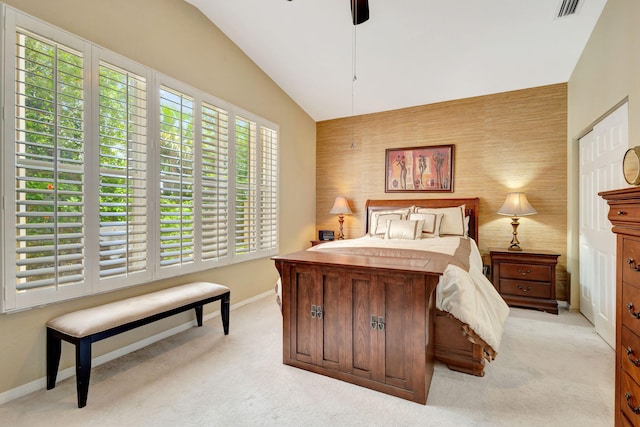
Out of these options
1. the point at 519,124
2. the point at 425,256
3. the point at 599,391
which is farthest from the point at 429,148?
the point at 599,391

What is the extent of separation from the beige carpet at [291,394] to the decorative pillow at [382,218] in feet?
6.62

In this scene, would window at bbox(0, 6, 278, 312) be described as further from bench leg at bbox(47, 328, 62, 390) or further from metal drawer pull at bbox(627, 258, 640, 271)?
metal drawer pull at bbox(627, 258, 640, 271)

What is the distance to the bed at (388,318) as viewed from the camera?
1.86m

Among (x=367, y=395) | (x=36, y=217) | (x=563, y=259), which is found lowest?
(x=367, y=395)

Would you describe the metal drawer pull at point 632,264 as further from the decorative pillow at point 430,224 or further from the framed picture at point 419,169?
the framed picture at point 419,169

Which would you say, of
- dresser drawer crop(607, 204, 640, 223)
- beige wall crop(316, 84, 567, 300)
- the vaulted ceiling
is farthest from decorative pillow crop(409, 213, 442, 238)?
dresser drawer crop(607, 204, 640, 223)

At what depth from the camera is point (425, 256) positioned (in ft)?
8.30

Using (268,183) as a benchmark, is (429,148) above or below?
above

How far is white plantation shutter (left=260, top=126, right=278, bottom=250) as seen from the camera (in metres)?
4.13

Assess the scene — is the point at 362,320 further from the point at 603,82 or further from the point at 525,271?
the point at 603,82

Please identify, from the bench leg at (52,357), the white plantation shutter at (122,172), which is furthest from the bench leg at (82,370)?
the white plantation shutter at (122,172)

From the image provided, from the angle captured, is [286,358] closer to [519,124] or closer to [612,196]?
[612,196]

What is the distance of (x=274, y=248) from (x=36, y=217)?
2.71m

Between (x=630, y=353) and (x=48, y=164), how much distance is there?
3.38 meters
